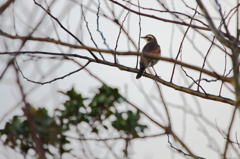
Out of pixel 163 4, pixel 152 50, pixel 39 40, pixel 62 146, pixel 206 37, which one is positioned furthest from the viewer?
pixel 152 50

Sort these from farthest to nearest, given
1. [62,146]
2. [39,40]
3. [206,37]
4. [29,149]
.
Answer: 1. [62,146]
2. [29,149]
3. [206,37]
4. [39,40]

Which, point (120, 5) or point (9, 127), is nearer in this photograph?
point (120, 5)

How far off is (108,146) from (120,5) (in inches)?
66.5

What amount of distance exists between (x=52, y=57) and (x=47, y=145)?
7.31ft

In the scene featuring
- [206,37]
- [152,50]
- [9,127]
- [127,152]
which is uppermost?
[152,50]

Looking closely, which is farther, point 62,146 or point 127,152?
point 62,146

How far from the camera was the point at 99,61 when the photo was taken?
5.05m

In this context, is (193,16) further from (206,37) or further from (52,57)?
(52,57)

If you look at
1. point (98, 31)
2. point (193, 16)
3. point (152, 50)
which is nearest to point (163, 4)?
point (193, 16)

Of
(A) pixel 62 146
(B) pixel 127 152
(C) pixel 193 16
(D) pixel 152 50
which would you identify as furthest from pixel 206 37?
(D) pixel 152 50

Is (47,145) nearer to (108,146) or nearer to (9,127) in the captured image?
(9,127)

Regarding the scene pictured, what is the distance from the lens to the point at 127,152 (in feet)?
17.4

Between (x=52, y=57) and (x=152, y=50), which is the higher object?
(x=152, y=50)

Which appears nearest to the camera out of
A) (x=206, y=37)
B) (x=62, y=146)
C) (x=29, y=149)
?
(x=206, y=37)
